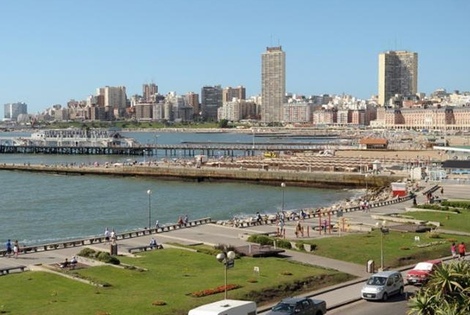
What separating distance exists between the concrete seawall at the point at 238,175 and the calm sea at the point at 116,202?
1.80 metres

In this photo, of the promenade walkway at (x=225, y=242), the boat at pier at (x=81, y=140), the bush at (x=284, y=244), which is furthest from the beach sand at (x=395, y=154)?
the bush at (x=284, y=244)

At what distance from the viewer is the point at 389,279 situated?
1833 centimetres

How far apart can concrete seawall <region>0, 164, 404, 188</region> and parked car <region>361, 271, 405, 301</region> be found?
153 feet

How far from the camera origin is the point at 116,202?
56469 mm

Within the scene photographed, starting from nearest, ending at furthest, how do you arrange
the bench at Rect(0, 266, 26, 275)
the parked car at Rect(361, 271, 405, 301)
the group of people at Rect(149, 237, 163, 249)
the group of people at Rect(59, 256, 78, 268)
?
1. the parked car at Rect(361, 271, 405, 301)
2. the bench at Rect(0, 266, 26, 275)
3. the group of people at Rect(59, 256, 78, 268)
4. the group of people at Rect(149, 237, 163, 249)

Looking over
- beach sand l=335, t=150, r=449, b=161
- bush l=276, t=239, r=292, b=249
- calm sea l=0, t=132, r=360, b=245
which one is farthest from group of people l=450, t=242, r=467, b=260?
beach sand l=335, t=150, r=449, b=161

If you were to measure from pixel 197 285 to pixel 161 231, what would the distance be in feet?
43.7

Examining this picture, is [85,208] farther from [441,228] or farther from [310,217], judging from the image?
[441,228]

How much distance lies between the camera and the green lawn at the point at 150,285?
56.0ft

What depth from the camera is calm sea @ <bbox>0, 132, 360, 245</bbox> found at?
4294 centimetres

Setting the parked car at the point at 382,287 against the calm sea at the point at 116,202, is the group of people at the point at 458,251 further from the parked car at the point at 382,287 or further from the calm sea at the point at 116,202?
the calm sea at the point at 116,202

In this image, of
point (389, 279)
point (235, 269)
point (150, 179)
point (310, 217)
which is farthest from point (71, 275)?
point (150, 179)

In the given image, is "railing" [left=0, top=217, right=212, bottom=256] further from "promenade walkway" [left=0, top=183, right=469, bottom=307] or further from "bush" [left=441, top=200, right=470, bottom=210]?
"bush" [left=441, top=200, right=470, bottom=210]

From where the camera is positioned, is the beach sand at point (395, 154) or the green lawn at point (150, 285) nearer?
the green lawn at point (150, 285)
